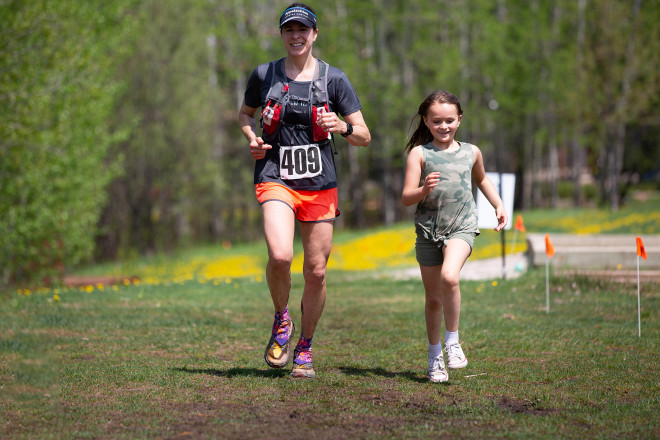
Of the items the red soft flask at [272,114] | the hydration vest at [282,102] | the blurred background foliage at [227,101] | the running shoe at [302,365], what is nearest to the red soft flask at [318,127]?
the hydration vest at [282,102]

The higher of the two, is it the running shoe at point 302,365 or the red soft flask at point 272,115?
the red soft flask at point 272,115

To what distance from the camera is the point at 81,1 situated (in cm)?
1928

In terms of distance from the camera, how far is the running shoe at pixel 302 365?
18.0ft

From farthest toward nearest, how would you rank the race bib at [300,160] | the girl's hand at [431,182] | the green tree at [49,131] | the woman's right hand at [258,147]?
the green tree at [49,131] < the race bib at [300,160] < the woman's right hand at [258,147] < the girl's hand at [431,182]

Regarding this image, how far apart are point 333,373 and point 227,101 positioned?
99.8 ft

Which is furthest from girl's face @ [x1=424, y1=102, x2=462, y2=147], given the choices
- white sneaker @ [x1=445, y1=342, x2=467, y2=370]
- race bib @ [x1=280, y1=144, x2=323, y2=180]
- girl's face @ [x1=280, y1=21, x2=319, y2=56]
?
white sneaker @ [x1=445, y1=342, x2=467, y2=370]

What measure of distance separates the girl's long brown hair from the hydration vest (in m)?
0.72

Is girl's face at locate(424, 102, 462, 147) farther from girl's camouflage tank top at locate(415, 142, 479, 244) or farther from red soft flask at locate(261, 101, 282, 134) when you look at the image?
red soft flask at locate(261, 101, 282, 134)

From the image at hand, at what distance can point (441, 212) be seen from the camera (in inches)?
216

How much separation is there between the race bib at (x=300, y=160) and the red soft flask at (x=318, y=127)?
7 centimetres

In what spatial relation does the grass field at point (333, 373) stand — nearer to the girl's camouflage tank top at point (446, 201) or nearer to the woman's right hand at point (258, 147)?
the girl's camouflage tank top at point (446, 201)

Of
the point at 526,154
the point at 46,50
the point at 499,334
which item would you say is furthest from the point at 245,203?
the point at 499,334

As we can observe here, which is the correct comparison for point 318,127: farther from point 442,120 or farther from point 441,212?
point 441,212

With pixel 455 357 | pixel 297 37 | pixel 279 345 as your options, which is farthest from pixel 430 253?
pixel 297 37
